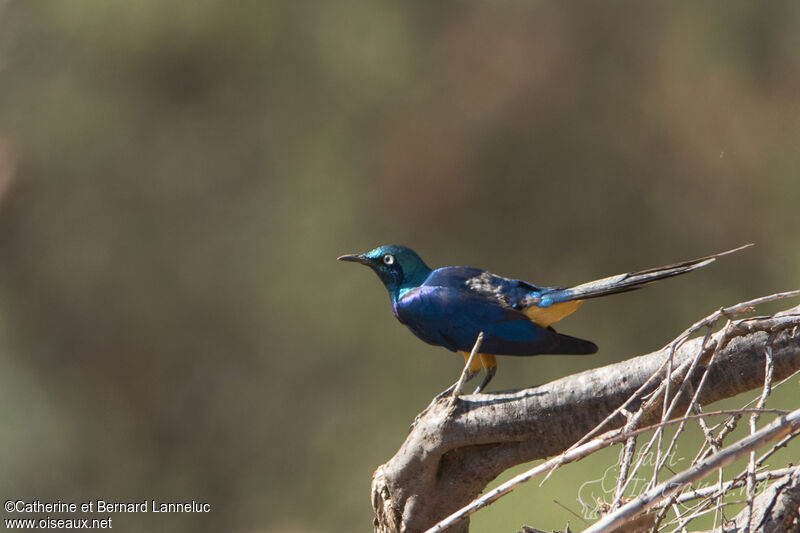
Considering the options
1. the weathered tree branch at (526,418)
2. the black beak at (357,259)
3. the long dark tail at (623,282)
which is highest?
the black beak at (357,259)

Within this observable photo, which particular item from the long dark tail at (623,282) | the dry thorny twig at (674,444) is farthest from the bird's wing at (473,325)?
the dry thorny twig at (674,444)

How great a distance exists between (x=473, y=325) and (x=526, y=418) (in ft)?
2.17

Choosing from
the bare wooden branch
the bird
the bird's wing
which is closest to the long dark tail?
the bird

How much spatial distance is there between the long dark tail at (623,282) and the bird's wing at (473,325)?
0.13 metres

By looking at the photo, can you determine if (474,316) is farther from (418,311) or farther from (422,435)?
(422,435)

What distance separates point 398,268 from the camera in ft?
10.2

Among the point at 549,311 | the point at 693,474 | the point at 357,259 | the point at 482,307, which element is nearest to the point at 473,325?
the point at 482,307

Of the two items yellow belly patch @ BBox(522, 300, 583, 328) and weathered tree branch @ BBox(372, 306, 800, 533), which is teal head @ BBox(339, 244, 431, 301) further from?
weathered tree branch @ BBox(372, 306, 800, 533)

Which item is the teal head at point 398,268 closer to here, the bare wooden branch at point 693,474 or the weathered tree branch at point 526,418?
the weathered tree branch at point 526,418

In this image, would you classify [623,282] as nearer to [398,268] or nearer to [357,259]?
[398,268]

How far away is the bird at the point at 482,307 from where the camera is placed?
2777 millimetres

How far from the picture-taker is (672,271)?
7.70 feet

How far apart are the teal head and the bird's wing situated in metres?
0.07

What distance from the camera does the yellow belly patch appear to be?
2.83 metres
